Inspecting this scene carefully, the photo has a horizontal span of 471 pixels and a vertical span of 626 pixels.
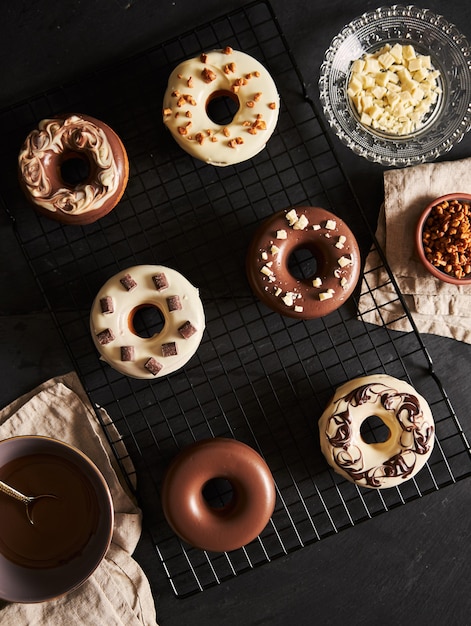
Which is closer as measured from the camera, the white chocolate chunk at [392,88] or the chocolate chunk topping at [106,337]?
the chocolate chunk topping at [106,337]

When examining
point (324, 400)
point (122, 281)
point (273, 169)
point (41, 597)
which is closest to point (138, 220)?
point (122, 281)

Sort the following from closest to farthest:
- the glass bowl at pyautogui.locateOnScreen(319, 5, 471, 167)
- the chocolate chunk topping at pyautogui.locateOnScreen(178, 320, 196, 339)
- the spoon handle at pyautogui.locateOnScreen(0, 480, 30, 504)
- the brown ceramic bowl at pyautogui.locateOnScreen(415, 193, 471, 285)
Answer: the spoon handle at pyautogui.locateOnScreen(0, 480, 30, 504) < the chocolate chunk topping at pyautogui.locateOnScreen(178, 320, 196, 339) < the brown ceramic bowl at pyautogui.locateOnScreen(415, 193, 471, 285) < the glass bowl at pyautogui.locateOnScreen(319, 5, 471, 167)

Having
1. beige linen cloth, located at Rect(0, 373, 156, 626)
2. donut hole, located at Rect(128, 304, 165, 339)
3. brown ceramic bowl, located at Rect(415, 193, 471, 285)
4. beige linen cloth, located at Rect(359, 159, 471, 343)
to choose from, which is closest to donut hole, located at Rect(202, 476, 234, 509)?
beige linen cloth, located at Rect(0, 373, 156, 626)

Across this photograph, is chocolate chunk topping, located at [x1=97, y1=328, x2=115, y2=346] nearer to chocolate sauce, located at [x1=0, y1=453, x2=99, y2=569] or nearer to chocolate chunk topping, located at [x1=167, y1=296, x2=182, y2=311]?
chocolate chunk topping, located at [x1=167, y1=296, x2=182, y2=311]

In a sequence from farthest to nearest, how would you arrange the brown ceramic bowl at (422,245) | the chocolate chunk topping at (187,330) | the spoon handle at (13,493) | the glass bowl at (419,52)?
the glass bowl at (419,52) → the brown ceramic bowl at (422,245) → the chocolate chunk topping at (187,330) → the spoon handle at (13,493)

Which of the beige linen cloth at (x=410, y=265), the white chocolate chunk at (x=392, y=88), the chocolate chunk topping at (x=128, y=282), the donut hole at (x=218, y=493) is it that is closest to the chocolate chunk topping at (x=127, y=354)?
the chocolate chunk topping at (x=128, y=282)

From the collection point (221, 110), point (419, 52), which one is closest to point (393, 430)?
point (221, 110)

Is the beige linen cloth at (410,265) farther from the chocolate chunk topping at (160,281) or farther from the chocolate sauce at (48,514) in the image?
the chocolate sauce at (48,514)
